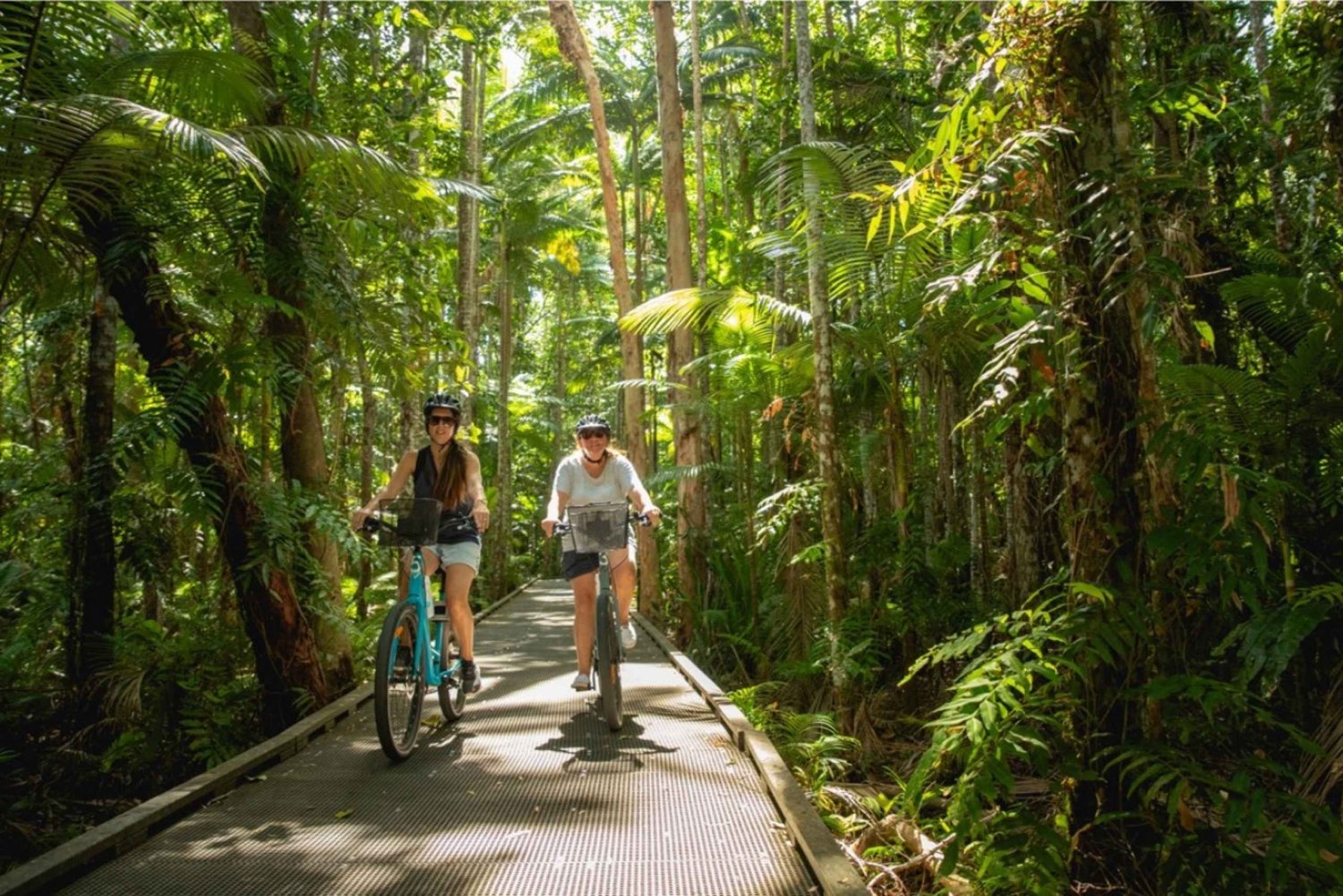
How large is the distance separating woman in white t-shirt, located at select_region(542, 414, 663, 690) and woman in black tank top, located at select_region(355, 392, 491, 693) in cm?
52

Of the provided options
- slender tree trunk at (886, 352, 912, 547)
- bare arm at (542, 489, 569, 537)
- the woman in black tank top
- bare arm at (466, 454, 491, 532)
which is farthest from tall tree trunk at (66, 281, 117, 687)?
slender tree trunk at (886, 352, 912, 547)

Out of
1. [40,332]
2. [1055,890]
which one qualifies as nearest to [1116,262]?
[1055,890]

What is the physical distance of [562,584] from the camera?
65.1 feet

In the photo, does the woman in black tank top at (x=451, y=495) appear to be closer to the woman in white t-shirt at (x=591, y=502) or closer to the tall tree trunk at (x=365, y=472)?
the woman in white t-shirt at (x=591, y=502)

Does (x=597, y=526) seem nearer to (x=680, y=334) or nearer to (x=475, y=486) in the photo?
(x=475, y=486)

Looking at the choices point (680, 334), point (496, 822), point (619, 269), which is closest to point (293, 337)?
point (496, 822)

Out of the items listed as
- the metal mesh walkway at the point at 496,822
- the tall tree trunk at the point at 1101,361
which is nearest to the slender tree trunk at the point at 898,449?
the metal mesh walkway at the point at 496,822

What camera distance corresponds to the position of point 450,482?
5371 millimetres

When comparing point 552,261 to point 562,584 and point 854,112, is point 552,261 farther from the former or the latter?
point 854,112

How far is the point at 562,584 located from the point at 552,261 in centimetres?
1429

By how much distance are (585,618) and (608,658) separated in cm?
62

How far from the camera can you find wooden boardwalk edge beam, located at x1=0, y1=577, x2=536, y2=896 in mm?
2879

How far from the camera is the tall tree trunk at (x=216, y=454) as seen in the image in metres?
5.57

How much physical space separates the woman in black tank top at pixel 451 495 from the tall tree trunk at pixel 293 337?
4.62 feet
